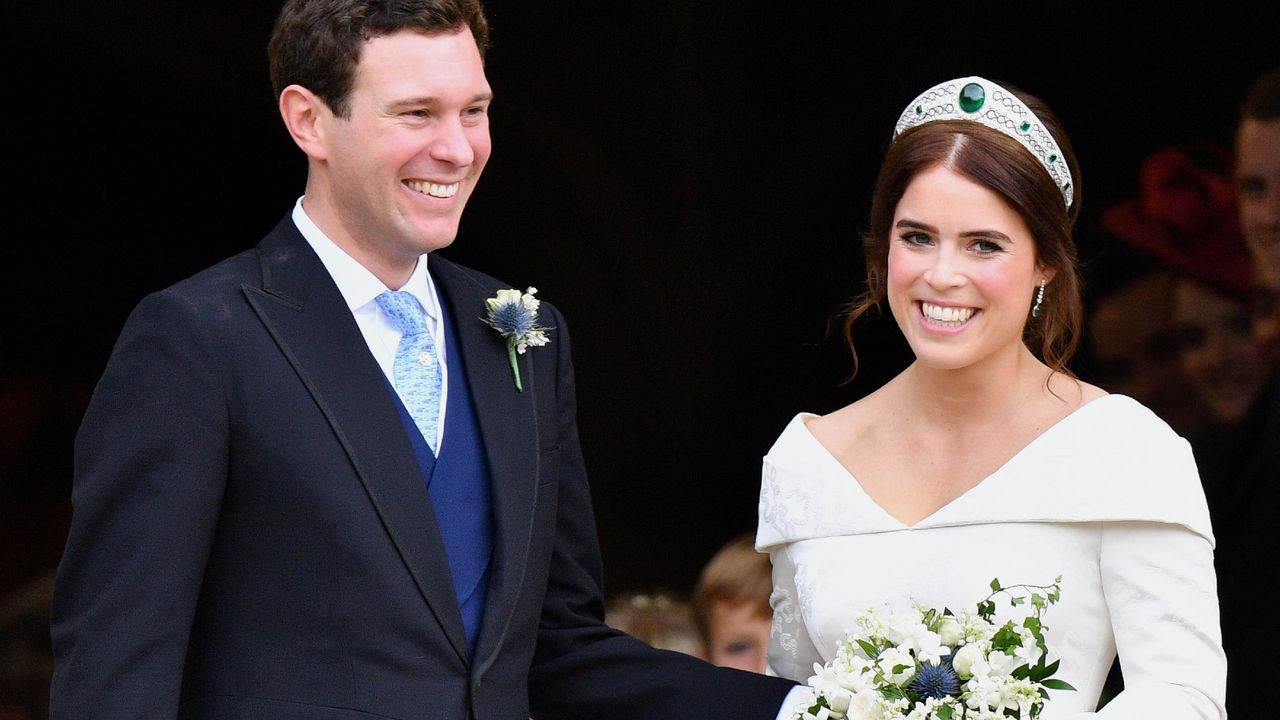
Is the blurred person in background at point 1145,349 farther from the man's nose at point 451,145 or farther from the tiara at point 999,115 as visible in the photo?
the man's nose at point 451,145

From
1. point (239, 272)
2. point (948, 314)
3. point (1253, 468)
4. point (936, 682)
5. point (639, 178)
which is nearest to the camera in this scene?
point (936, 682)

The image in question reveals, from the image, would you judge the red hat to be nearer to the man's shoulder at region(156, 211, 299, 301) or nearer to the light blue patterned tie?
the light blue patterned tie

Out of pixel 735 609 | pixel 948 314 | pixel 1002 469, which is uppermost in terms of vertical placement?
pixel 948 314

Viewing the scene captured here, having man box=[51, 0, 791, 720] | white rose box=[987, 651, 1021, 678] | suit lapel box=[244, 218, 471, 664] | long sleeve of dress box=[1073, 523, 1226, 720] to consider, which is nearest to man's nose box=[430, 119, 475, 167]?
man box=[51, 0, 791, 720]

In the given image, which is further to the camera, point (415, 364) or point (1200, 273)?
point (1200, 273)

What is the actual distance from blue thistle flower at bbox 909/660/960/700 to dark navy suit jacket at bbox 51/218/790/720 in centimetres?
63

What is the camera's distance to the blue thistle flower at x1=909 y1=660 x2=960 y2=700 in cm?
258

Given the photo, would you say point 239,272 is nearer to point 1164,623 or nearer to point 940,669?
point 940,669

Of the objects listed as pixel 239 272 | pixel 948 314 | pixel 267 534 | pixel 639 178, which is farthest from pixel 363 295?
pixel 639 178

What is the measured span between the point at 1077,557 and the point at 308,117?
4.58 feet

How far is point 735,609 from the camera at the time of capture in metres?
5.09

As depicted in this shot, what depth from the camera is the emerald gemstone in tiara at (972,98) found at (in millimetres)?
3031

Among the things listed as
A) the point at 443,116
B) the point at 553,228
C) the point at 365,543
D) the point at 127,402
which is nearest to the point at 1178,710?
the point at 365,543

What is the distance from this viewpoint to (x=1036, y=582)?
2.90 meters
